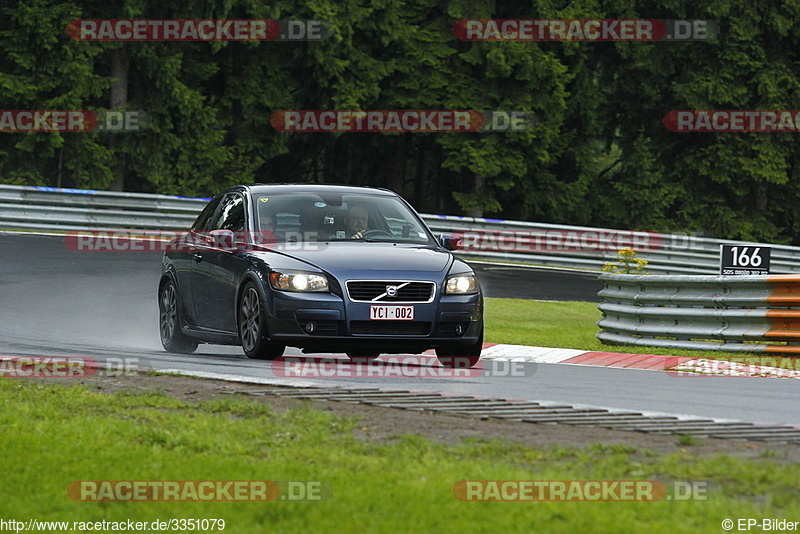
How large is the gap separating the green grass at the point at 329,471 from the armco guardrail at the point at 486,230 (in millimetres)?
17776

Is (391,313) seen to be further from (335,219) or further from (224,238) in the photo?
(224,238)

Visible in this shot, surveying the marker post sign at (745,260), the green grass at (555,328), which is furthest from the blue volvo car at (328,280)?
the marker post sign at (745,260)

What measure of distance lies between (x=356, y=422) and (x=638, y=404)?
2.11 m

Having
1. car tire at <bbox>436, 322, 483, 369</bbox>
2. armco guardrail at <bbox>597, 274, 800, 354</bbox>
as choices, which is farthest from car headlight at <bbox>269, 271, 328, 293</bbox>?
armco guardrail at <bbox>597, 274, 800, 354</bbox>

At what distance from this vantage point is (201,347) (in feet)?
47.9

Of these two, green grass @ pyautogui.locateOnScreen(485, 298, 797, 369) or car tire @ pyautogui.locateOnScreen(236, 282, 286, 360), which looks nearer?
car tire @ pyautogui.locateOnScreen(236, 282, 286, 360)

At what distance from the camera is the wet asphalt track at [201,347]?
9.18m

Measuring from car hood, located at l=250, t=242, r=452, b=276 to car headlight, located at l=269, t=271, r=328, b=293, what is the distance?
11 cm

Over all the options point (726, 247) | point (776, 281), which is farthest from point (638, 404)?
point (726, 247)

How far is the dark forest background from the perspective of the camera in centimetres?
3297

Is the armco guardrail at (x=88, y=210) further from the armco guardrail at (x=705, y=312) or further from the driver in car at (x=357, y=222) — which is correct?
the driver in car at (x=357, y=222)

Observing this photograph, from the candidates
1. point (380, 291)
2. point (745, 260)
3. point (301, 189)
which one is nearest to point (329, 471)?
point (380, 291)

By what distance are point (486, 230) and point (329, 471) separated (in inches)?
897

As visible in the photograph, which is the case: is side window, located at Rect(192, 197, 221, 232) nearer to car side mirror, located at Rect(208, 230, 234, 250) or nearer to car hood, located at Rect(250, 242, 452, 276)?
car side mirror, located at Rect(208, 230, 234, 250)
